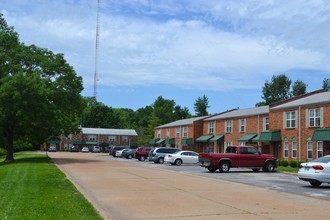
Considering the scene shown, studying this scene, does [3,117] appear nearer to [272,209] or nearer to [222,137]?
[222,137]

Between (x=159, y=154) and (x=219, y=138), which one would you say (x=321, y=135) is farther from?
(x=219, y=138)

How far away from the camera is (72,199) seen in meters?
12.5

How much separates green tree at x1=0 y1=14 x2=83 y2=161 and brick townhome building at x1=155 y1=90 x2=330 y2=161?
19.0 metres

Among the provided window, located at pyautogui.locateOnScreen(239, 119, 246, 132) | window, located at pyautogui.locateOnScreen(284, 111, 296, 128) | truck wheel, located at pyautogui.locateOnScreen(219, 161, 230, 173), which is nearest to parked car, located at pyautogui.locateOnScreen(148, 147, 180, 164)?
window, located at pyautogui.locateOnScreen(284, 111, 296, 128)

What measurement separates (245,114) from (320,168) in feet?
107

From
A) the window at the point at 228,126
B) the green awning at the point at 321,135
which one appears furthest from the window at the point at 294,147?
the window at the point at 228,126

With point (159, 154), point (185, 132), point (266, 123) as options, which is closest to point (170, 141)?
point (185, 132)

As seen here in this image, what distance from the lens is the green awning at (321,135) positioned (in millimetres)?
34578

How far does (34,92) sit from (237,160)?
18716mm

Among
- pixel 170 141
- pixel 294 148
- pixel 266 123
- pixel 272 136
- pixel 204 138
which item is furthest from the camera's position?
pixel 170 141

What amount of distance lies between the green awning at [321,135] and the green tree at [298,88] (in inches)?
2069

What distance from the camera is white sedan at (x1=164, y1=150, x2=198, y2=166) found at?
38756mm

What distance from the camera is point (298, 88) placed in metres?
87.3

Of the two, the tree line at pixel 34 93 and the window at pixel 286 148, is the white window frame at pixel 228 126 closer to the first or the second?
the window at pixel 286 148
